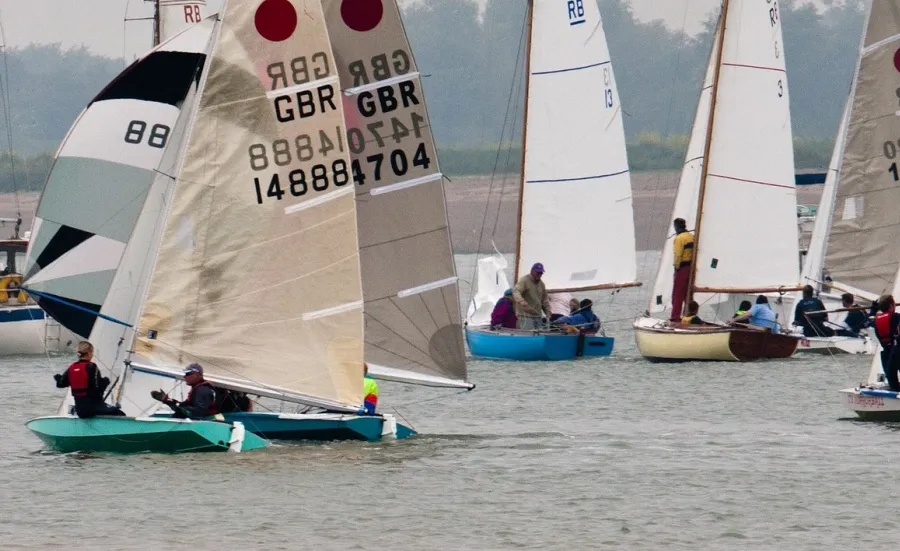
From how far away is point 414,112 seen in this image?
22.8 m

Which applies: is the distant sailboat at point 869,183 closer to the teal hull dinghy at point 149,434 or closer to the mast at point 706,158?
the mast at point 706,158

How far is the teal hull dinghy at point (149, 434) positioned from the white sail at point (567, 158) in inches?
626

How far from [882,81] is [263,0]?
14186 mm

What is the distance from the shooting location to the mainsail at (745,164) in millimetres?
33625

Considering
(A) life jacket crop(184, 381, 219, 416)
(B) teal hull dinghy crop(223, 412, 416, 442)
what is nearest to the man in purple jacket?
(B) teal hull dinghy crop(223, 412, 416, 442)

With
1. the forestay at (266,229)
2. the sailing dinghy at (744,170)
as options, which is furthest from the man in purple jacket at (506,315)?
the forestay at (266,229)

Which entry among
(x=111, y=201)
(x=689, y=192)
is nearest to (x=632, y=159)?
(x=689, y=192)

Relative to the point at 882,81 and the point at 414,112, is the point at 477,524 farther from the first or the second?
the point at 882,81

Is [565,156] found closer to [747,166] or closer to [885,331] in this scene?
[747,166]

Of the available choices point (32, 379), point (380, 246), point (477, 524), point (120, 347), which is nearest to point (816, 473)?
point (477, 524)

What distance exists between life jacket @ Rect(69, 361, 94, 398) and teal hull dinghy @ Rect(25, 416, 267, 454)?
0.41 meters

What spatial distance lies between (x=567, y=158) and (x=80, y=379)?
58.0 ft

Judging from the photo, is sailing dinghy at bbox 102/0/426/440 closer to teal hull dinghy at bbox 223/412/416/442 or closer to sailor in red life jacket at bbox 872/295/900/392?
teal hull dinghy at bbox 223/412/416/442

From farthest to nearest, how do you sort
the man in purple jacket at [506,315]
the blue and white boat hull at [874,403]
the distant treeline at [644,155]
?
the distant treeline at [644,155]
the man in purple jacket at [506,315]
the blue and white boat hull at [874,403]
